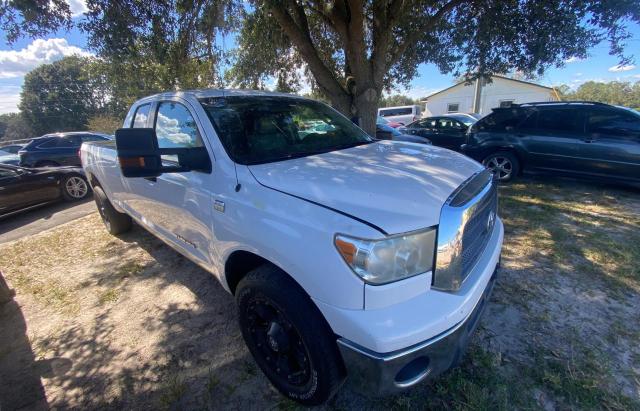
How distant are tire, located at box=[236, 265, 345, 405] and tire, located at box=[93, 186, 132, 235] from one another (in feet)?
12.3

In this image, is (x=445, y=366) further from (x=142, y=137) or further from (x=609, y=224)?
(x=609, y=224)

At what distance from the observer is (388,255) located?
145cm

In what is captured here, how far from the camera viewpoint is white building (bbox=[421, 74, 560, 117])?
28.9 metres

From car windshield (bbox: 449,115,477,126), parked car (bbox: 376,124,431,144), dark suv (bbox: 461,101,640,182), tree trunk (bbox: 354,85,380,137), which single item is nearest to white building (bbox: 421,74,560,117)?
car windshield (bbox: 449,115,477,126)

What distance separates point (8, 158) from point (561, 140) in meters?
18.3

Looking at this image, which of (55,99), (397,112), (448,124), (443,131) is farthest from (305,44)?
(55,99)

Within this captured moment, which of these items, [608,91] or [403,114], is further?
[608,91]

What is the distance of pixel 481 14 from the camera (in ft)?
22.5

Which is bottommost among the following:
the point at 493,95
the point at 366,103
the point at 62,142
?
the point at 62,142

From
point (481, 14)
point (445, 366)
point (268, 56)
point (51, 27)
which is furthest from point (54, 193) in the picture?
point (481, 14)

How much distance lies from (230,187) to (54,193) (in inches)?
317

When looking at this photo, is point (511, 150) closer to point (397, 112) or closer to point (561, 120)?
point (561, 120)

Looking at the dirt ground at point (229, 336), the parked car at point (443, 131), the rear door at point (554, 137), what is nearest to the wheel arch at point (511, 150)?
the rear door at point (554, 137)

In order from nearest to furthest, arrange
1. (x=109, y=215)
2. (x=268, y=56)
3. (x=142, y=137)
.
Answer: (x=142, y=137)
(x=109, y=215)
(x=268, y=56)
